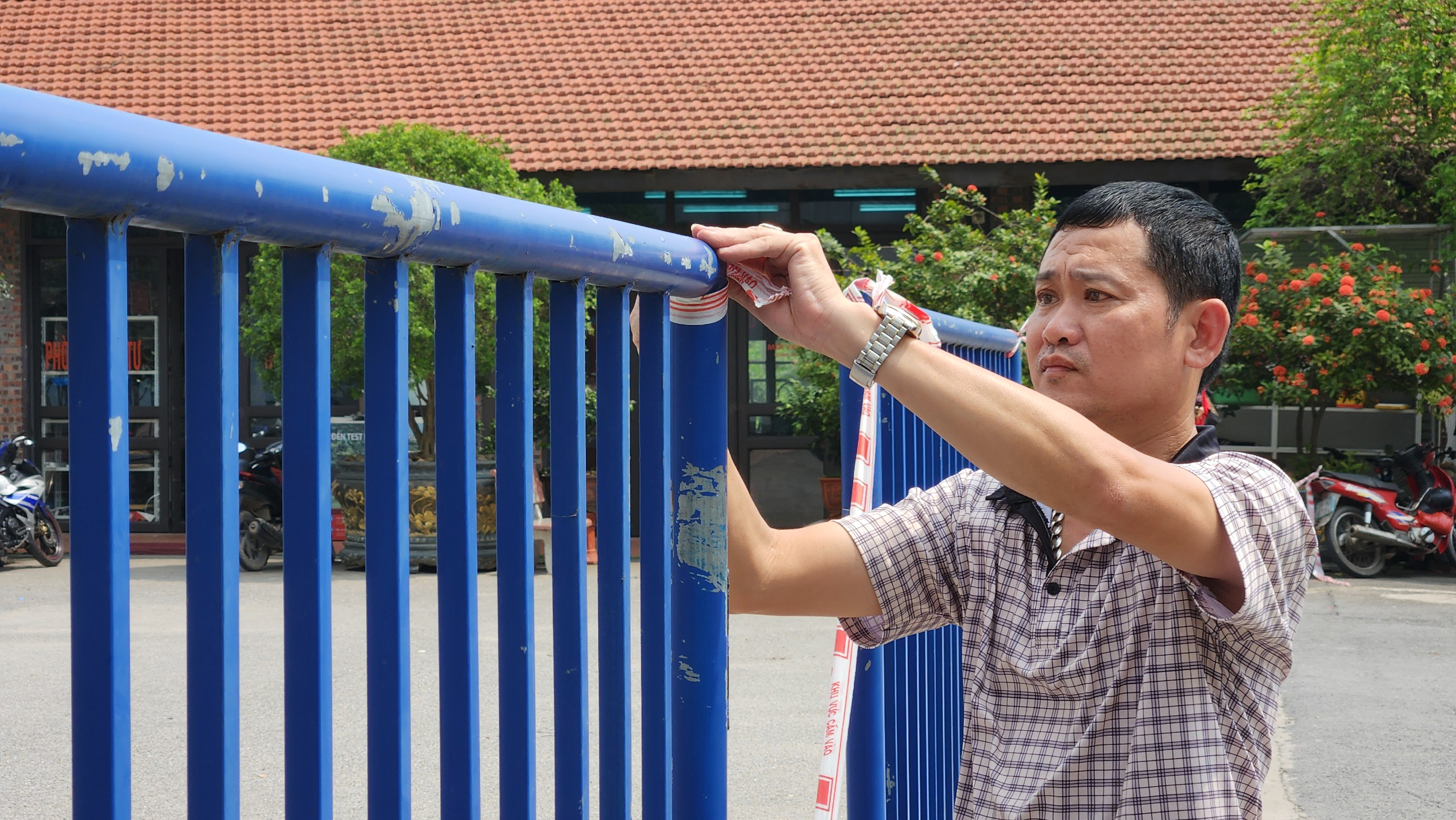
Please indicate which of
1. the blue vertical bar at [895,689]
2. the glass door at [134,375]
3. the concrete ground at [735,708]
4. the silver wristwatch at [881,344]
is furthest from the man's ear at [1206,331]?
the glass door at [134,375]

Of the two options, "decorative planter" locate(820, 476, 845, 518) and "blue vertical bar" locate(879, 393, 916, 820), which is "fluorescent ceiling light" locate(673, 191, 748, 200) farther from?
"blue vertical bar" locate(879, 393, 916, 820)

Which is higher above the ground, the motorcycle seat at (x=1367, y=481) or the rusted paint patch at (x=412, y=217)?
the rusted paint patch at (x=412, y=217)

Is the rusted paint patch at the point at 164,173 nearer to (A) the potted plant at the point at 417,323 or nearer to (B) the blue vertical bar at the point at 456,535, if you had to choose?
(B) the blue vertical bar at the point at 456,535

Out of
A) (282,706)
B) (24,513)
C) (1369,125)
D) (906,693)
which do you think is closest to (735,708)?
(282,706)

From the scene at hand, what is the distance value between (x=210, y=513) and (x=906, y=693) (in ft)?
5.67

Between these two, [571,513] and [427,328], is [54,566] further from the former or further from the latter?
[571,513]

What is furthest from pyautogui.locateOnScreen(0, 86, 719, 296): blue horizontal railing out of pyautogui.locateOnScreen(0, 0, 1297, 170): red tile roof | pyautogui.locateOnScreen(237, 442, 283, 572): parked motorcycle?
pyautogui.locateOnScreen(0, 0, 1297, 170): red tile roof

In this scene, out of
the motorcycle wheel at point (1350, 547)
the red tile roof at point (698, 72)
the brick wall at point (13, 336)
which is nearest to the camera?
the motorcycle wheel at point (1350, 547)

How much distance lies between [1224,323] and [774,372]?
455 inches

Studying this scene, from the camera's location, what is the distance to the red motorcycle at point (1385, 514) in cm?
954

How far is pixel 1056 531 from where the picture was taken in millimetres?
1771

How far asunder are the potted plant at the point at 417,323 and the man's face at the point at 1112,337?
4229mm

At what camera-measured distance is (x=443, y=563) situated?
1.09 metres

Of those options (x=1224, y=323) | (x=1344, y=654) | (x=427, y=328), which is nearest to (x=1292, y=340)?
(x=1344, y=654)
